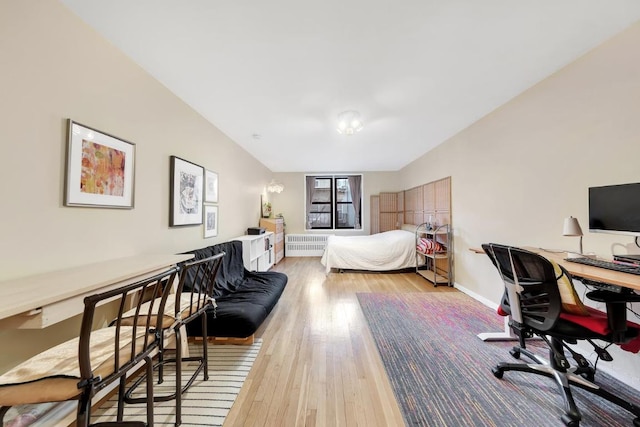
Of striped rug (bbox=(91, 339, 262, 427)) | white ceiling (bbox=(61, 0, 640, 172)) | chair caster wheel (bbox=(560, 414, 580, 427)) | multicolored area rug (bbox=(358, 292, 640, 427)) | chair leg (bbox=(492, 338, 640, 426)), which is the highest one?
white ceiling (bbox=(61, 0, 640, 172))

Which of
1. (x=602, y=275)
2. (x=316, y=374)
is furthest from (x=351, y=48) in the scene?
(x=316, y=374)

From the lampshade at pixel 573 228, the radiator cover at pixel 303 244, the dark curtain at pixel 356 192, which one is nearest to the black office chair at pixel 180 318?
the lampshade at pixel 573 228

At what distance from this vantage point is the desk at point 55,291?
34.9 inches

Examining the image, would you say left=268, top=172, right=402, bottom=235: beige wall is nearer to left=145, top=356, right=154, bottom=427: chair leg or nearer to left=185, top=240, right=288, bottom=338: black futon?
left=185, top=240, right=288, bottom=338: black futon

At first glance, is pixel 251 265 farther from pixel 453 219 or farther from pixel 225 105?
pixel 453 219

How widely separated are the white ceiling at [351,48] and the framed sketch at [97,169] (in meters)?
0.73

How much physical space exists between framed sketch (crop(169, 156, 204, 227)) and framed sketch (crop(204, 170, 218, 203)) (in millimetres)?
127

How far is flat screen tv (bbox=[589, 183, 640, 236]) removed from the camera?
4.72 ft

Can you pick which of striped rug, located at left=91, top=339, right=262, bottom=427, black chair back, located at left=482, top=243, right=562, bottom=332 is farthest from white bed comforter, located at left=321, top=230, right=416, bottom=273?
black chair back, located at left=482, top=243, right=562, bottom=332

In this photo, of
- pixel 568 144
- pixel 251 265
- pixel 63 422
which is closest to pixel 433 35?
pixel 568 144

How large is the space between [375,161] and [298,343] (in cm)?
442

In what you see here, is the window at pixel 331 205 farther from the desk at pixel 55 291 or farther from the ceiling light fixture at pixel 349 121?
the desk at pixel 55 291

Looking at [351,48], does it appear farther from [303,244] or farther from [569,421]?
[303,244]

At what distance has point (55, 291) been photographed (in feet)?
3.25
